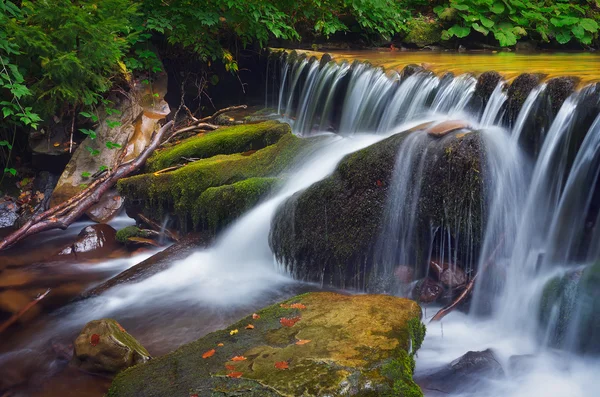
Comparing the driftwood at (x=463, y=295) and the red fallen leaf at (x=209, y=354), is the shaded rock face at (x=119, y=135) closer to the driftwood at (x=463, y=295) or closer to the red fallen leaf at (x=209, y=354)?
the red fallen leaf at (x=209, y=354)

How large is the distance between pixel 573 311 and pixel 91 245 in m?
5.68

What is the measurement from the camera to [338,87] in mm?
8844

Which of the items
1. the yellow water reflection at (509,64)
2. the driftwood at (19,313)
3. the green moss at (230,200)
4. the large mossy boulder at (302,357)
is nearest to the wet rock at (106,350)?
the large mossy boulder at (302,357)

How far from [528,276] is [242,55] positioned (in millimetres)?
8305

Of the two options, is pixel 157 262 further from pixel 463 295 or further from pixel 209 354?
pixel 463 295

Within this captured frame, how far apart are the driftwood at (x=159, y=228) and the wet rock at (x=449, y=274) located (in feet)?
11.5

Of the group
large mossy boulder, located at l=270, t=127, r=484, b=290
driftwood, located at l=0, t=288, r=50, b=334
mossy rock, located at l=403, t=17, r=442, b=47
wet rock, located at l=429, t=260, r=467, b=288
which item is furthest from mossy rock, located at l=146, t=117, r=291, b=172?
mossy rock, located at l=403, t=17, r=442, b=47

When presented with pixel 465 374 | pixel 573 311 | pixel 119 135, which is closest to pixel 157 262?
pixel 119 135

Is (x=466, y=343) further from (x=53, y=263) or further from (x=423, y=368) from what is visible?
(x=53, y=263)

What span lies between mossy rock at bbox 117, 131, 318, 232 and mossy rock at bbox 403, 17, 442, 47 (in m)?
6.96

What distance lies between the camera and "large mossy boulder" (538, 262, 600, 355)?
4.01 meters

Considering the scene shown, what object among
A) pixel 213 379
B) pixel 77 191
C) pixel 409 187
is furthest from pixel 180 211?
pixel 213 379

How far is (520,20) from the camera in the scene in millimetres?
13000

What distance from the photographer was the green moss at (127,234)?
703 centimetres
